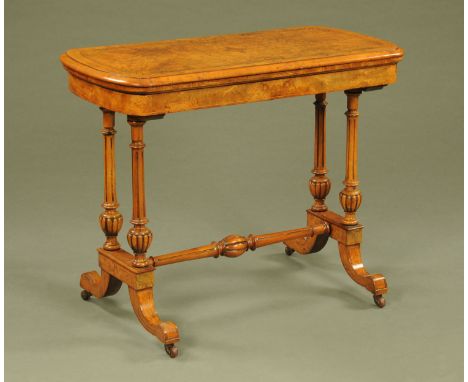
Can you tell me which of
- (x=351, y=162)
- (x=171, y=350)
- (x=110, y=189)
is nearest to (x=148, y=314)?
(x=171, y=350)

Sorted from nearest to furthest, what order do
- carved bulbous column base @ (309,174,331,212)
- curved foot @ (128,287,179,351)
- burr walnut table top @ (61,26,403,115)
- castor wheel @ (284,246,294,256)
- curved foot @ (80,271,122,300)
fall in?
burr walnut table top @ (61,26,403,115), curved foot @ (128,287,179,351), curved foot @ (80,271,122,300), carved bulbous column base @ (309,174,331,212), castor wheel @ (284,246,294,256)

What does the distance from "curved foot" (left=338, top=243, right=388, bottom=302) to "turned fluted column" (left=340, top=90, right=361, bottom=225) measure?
0.37 feet

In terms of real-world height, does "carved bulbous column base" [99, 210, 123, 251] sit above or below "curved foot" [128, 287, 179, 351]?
above

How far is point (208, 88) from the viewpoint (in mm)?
5117

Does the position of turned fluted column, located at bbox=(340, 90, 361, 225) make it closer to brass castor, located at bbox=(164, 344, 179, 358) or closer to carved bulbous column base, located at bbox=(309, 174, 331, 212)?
carved bulbous column base, located at bbox=(309, 174, 331, 212)

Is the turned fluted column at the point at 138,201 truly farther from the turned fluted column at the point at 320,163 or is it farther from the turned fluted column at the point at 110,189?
the turned fluted column at the point at 320,163

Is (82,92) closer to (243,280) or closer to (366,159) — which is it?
(243,280)

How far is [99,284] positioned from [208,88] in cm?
101

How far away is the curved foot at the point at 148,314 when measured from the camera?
17.4 ft

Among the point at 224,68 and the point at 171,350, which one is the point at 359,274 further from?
the point at 224,68

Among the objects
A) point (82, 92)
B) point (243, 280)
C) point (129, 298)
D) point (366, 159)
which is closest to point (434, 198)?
point (366, 159)

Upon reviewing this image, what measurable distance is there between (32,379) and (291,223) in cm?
179

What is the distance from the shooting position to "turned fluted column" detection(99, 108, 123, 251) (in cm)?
539

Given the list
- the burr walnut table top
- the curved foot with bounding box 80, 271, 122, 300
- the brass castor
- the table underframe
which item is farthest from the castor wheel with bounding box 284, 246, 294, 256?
the brass castor
